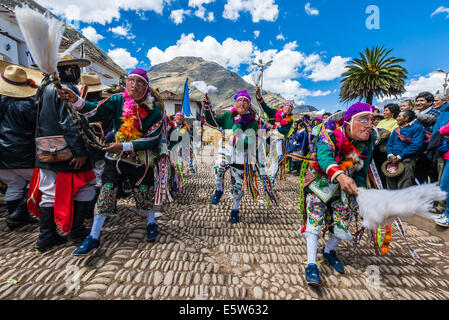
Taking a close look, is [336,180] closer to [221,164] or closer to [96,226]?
[221,164]

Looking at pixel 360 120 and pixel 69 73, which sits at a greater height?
pixel 69 73

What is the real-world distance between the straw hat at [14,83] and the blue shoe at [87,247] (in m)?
2.02

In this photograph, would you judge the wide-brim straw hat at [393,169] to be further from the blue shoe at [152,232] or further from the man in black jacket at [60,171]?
the man in black jacket at [60,171]

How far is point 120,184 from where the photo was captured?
2.58 meters

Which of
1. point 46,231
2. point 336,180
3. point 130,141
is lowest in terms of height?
point 46,231

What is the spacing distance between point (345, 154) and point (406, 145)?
Result: 2714 mm

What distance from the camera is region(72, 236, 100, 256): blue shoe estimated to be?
2.28 meters

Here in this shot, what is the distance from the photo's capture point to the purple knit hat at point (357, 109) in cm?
207

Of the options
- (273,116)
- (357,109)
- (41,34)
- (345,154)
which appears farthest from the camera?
(273,116)

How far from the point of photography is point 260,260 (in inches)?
99.9

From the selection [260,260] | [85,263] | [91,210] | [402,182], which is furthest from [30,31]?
[402,182]

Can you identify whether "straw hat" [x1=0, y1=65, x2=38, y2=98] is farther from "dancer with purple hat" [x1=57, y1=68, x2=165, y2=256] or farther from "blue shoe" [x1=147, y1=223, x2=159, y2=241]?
"blue shoe" [x1=147, y1=223, x2=159, y2=241]

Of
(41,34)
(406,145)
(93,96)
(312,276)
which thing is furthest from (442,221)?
(93,96)

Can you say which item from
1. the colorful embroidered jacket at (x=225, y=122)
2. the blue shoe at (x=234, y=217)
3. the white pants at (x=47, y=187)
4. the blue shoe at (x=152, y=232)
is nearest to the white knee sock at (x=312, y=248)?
the blue shoe at (x=234, y=217)
